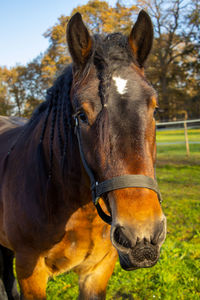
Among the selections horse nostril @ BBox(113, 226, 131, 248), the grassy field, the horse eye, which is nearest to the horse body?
the horse eye

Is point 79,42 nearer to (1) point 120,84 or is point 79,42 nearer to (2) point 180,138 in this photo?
(1) point 120,84

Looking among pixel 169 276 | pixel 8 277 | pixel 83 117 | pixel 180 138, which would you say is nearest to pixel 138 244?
pixel 83 117

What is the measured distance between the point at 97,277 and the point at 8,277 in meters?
1.31

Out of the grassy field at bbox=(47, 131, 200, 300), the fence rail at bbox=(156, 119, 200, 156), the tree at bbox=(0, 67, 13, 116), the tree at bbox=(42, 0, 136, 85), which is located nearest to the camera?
the grassy field at bbox=(47, 131, 200, 300)

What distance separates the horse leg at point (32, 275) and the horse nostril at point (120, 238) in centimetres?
95

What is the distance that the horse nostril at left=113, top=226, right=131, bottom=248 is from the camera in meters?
1.13

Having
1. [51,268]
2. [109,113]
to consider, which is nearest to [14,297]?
[51,268]

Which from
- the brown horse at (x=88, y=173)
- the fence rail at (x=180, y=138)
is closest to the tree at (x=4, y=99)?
the fence rail at (x=180, y=138)

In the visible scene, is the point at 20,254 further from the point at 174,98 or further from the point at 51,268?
the point at 174,98

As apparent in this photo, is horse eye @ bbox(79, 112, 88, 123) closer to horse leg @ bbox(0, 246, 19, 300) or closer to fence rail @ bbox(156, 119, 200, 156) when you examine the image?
horse leg @ bbox(0, 246, 19, 300)

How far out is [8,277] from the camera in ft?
9.29

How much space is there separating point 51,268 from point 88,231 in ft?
1.58

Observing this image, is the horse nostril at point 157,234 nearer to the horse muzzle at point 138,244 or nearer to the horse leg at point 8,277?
the horse muzzle at point 138,244

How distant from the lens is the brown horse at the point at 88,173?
1.18 metres
